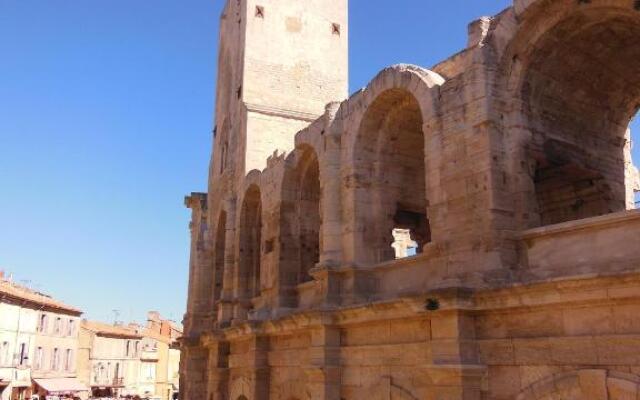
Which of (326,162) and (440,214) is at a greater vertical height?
(326,162)

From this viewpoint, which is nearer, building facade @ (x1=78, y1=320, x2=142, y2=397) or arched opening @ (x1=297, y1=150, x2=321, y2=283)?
arched opening @ (x1=297, y1=150, x2=321, y2=283)

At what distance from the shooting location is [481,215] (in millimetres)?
7820

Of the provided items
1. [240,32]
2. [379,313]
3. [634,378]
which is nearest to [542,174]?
[379,313]

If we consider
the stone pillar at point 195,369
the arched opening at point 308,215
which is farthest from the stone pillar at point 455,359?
the stone pillar at point 195,369

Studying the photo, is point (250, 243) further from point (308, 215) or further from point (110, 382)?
→ point (110, 382)

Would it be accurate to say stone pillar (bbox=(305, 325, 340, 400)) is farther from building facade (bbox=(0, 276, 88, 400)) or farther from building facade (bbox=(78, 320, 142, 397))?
building facade (bbox=(78, 320, 142, 397))

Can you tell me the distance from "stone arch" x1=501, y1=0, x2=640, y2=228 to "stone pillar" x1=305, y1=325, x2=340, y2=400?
378cm

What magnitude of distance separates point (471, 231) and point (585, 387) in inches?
89.2

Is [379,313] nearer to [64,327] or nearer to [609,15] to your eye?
[609,15]

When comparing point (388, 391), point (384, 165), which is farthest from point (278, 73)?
point (388, 391)

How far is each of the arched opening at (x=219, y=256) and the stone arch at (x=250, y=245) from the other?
7.46ft

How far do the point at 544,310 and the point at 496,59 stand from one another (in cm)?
329

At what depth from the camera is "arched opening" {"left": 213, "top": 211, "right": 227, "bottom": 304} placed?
17828mm

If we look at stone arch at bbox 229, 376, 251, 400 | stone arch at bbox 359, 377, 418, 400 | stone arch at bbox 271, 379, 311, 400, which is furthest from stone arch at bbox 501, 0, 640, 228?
stone arch at bbox 229, 376, 251, 400
